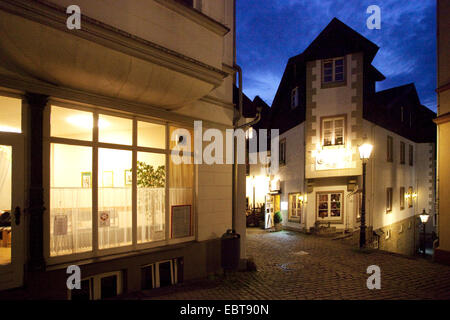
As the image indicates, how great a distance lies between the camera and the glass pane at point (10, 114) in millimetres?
4535

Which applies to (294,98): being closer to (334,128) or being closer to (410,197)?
(334,128)

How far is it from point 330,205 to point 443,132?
268 inches

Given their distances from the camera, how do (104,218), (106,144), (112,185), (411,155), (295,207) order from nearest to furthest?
(104,218)
(106,144)
(112,185)
(295,207)
(411,155)

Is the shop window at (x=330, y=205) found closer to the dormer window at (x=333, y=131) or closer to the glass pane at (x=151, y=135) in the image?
the dormer window at (x=333, y=131)

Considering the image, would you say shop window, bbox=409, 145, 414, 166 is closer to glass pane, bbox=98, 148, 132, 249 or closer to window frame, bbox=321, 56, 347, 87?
window frame, bbox=321, 56, 347, 87

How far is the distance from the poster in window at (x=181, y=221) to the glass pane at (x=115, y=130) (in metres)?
1.98

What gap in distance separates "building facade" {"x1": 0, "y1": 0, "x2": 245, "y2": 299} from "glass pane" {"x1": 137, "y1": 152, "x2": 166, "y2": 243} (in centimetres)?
2

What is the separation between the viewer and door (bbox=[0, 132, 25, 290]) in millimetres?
4512

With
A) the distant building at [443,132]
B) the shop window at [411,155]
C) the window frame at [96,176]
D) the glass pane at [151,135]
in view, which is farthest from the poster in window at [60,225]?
the shop window at [411,155]

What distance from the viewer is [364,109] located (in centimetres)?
1409

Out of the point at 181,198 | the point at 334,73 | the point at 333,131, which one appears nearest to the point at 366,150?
the point at 333,131

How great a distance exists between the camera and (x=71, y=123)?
17.4 feet

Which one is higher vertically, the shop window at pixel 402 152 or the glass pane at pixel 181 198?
the shop window at pixel 402 152
